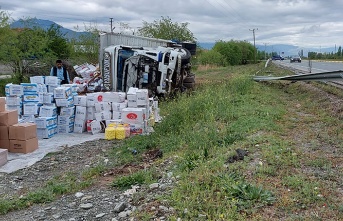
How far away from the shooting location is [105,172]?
611 cm

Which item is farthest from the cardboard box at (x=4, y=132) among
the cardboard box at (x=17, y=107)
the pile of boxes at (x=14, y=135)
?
the cardboard box at (x=17, y=107)

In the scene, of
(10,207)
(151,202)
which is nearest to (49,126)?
(10,207)

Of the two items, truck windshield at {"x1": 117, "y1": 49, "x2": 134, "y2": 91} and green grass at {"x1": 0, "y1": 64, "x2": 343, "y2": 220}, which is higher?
truck windshield at {"x1": 117, "y1": 49, "x2": 134, "y2": 91}

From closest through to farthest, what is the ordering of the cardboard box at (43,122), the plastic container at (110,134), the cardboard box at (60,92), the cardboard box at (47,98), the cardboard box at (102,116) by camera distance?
the plastic container at (110,134), the cardboard box at (43,122), the cardboard box at (47,98), the cardboard box at (60,92), the cardboard box at (102,116)

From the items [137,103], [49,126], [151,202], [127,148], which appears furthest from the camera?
[137,103]

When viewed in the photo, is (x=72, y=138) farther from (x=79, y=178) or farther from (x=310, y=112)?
(x=310, y=112)

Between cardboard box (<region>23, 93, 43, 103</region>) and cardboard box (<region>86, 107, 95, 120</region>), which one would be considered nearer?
cardboard box (<region>23, 93, 43, 103</region>)

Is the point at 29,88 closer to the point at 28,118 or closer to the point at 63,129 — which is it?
the point at 28,118

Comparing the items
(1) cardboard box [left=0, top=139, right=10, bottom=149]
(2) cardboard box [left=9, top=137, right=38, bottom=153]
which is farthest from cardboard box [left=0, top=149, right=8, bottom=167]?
(1) cardboard box [left=0, top=139, right=10, bottom=149]

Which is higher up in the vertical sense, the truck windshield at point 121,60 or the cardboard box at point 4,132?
the truck windshield at point 121,60

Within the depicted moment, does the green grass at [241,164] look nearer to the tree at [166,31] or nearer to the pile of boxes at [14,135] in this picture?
the pile of boxes at [14,135]

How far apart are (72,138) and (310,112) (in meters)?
6.14

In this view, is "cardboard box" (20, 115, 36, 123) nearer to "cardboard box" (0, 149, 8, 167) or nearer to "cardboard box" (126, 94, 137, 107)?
"cardboard box" (0, 149, 8, 167)

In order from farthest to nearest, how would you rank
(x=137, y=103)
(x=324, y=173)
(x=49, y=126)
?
1. (x=137, y=103)
2. (x=49, y=126)
3. (x=324, y=173)
